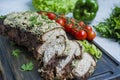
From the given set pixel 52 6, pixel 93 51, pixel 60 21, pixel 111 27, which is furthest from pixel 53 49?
pixel 52 6

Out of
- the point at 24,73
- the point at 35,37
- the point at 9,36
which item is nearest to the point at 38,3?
the point at 9,36

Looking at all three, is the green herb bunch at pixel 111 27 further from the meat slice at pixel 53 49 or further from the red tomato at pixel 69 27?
the meat slice at pixel 53 49

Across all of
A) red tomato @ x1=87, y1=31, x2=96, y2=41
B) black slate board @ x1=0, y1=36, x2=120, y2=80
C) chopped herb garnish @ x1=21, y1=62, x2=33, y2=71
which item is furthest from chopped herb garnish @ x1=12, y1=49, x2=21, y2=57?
red tomato @ x1=87, y1=31, x2=96, y2=41

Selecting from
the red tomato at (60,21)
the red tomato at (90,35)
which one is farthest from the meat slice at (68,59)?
the red tomato at (60,21)

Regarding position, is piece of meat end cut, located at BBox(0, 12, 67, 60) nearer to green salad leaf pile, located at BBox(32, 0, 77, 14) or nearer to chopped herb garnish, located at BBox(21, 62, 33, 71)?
chopped herb garnish, located at BBox(21, 62, 33, 71)

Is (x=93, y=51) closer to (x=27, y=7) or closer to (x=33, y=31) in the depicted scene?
(x=33, y=31)
